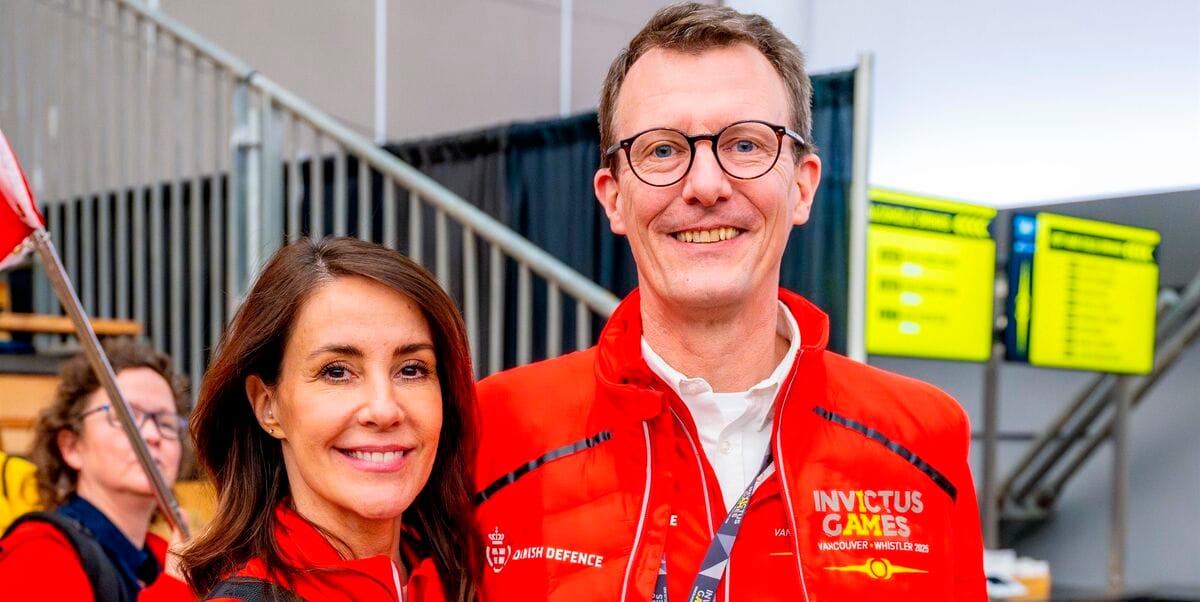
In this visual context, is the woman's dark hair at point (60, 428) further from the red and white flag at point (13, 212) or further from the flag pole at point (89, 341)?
the red and white flag at point (13, 212)

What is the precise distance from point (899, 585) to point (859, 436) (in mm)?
188

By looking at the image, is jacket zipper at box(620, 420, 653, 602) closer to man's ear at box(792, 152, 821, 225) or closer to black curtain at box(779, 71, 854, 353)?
man's ear at box(792, 152, 821, 225)

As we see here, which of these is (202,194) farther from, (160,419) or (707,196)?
(707,196)

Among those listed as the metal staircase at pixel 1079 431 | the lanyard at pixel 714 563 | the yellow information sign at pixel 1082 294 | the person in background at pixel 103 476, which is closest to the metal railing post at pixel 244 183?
the person in background at pixel 103 476

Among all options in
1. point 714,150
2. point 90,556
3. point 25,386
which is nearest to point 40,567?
point 90,556

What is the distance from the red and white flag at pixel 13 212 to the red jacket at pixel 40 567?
636mm

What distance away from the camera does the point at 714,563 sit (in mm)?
1397

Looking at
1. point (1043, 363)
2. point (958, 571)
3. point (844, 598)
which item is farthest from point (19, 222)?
point (1043, 363)

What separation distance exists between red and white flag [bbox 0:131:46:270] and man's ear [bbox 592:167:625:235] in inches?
31.8

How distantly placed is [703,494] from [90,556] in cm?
130

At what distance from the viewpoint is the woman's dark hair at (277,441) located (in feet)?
4.71

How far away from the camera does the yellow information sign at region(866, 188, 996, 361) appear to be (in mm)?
4699

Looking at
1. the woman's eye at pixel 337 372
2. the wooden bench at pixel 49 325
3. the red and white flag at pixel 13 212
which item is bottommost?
the wooden bench at pixel 49 325

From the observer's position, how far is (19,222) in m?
1.70
